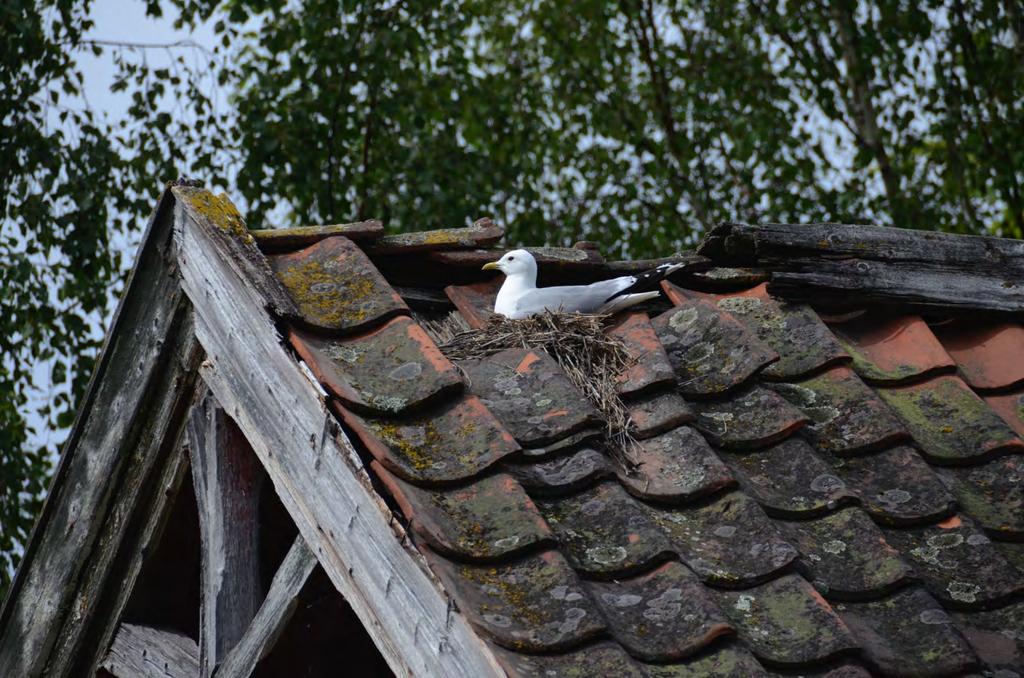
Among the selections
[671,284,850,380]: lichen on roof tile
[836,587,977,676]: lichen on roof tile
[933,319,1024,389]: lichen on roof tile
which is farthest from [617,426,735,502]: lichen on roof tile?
[933,319,1024,389]: lichen on roof tile

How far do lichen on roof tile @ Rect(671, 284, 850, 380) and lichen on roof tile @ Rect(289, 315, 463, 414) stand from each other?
0.86m

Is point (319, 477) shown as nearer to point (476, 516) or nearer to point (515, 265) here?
point (476, 516)

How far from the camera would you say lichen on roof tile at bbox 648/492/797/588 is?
230 centimetres

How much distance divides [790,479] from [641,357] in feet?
1.67

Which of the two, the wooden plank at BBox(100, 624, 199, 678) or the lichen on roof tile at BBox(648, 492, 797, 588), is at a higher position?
the wooden plank at BBox(100, 624, 199, 678)

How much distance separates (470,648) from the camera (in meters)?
2.04

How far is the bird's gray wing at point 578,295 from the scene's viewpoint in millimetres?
3316

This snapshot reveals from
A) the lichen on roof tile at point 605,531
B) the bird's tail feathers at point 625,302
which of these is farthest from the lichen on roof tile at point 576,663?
Result: the bird's tail feathers at point 625,302

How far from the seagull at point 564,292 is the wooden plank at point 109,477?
2.78 ft

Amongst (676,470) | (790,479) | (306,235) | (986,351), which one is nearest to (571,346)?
(676,470)

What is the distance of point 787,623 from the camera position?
2.19m

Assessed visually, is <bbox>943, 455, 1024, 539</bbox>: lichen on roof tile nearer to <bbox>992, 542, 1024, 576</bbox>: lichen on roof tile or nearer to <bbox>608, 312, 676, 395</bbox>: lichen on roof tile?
<bbox>992, 542, 1024, 576</bbox>: lichen on roof tile

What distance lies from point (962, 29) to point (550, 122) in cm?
447

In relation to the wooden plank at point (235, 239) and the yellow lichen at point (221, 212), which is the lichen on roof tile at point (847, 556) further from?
the yellow lichen at point (221, 212)
